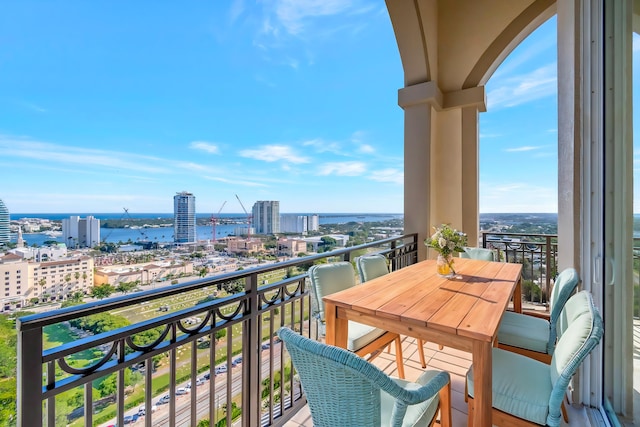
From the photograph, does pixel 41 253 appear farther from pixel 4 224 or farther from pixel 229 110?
pixel 229 110

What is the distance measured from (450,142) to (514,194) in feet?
4.61

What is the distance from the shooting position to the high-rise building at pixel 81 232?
4.04m

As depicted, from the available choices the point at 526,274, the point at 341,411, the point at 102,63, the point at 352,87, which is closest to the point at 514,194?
the point at 526,274

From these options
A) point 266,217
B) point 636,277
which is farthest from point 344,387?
point 266,217

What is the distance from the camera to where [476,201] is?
4059 mm

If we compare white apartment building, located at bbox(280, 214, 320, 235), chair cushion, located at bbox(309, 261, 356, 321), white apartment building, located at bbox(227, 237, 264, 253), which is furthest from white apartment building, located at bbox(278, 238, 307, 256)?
chair cushion, located at bbox(309, 261, 356, 321)

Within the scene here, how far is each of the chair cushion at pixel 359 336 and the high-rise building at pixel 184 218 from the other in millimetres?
4429

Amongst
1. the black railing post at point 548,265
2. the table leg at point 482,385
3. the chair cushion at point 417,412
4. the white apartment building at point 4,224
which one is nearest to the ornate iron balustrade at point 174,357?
the chair cushion at point 417,412

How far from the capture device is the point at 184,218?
5.91m

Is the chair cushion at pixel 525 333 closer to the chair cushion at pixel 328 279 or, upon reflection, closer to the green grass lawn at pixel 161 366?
the chair cushion at pixel 328 279

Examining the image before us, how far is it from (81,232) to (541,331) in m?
6.35

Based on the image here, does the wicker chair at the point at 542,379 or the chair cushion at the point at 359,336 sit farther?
the chair cushion at the point at 359,336

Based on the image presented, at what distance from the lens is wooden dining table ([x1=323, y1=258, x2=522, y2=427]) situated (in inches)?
46.8

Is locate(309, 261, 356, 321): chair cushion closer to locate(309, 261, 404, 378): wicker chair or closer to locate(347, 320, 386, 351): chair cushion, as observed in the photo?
locate(309, 261, 404, 378): wicker chair
